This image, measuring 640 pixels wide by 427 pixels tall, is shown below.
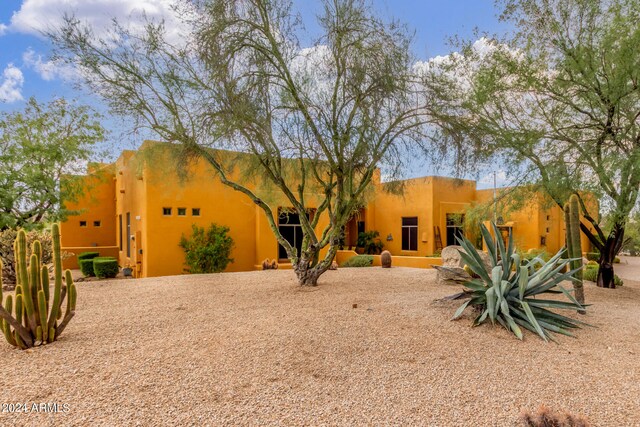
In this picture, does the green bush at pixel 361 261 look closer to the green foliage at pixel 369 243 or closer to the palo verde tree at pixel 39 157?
the green foliage at pixel 369 243

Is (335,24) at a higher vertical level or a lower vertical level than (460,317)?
higher

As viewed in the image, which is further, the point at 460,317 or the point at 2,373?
the point at 460,317

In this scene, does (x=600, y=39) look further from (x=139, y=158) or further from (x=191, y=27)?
(x=139, y=158)

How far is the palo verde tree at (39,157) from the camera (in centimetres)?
1388

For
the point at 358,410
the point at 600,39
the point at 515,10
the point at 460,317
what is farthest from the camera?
the point at 515,10

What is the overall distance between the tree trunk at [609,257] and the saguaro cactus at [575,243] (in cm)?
401

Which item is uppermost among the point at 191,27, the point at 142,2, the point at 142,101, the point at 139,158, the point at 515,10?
the point at 515,10

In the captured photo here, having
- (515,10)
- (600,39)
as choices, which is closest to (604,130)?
(600,39)

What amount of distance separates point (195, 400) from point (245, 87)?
615 cm

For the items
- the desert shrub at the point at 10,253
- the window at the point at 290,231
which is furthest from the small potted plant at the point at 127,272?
the window at the point at 290,231

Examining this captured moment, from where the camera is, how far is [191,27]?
300 inches

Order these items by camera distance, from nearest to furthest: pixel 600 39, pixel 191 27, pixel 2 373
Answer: pixel 2 373 < pixel 191 27 < pixel 600 39

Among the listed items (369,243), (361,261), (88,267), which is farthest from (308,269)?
(369,243)

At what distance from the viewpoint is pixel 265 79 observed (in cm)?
783
